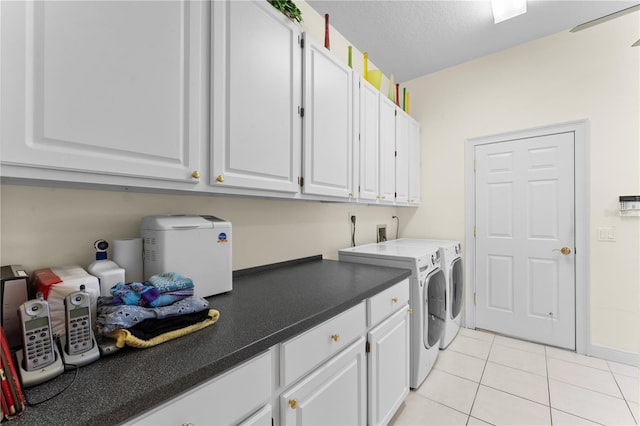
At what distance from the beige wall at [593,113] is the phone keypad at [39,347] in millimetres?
3301

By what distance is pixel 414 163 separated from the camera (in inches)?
124

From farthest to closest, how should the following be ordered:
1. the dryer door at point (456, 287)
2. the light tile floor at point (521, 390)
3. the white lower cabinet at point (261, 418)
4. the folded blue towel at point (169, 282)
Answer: the dryer door at point (456, 287) → the light tile floor at point (521, 390) → the folded blue towel at point (169, 282) → the white lower cabinet at point (261, 418)

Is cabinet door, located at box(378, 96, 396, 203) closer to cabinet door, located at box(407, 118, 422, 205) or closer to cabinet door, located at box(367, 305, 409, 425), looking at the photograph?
cabinet door, located at box(407, 118, 422, 205)

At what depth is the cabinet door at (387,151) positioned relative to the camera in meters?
2.43

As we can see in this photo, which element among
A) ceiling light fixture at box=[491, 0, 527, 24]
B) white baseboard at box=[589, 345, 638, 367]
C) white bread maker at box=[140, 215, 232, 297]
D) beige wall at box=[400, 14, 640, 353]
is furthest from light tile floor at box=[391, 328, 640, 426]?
ceiling light fixture at box=[491, 0, 527, 24]

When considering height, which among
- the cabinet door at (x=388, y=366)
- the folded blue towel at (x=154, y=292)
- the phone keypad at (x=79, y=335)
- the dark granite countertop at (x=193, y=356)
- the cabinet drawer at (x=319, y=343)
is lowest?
the cabinet door at (x=388, y=366)

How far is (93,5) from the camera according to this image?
825mm

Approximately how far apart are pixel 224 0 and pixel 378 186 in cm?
165

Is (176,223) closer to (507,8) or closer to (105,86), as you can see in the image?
(105,86)

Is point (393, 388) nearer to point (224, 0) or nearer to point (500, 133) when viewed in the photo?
point (224, 0)

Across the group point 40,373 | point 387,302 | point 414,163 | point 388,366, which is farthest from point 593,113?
point 40,373

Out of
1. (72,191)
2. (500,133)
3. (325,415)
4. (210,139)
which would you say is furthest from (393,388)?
(500,133)

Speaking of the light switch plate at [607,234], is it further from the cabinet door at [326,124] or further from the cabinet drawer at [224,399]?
the cabinet drawer at [224,399]

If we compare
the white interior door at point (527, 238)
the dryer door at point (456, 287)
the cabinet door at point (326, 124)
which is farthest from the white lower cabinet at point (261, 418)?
the white interior door at point (527, 238)
